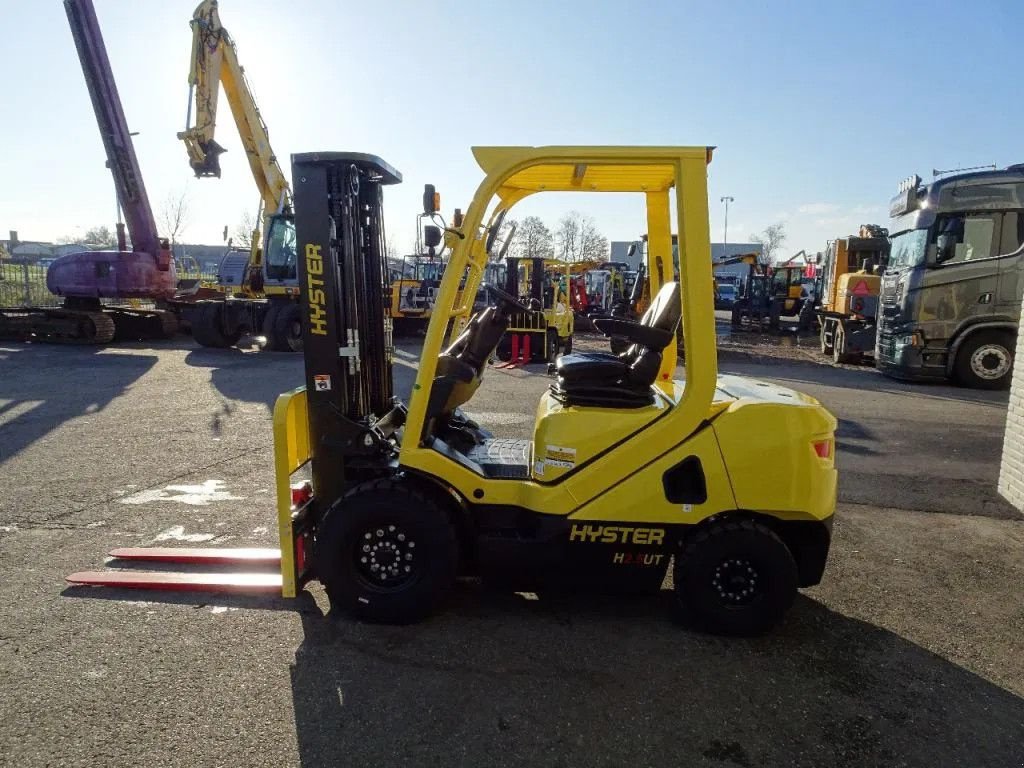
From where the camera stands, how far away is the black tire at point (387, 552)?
354cm

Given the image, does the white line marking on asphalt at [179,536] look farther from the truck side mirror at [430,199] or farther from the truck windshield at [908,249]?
the truck windshield at [908,249]

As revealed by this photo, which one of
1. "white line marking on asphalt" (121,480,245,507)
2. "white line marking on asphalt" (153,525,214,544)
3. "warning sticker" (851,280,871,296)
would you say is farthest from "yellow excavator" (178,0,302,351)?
"warning sticker" (851,280,871,296)

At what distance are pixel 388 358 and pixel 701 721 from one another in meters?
2.90

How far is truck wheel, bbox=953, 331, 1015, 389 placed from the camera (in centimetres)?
1255

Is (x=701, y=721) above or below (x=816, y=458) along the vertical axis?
below

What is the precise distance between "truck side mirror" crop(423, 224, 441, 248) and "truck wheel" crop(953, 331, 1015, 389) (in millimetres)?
13081

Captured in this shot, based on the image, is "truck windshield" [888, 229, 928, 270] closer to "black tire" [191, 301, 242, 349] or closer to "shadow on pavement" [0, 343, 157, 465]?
"shadow on pavement" [0, 343, 157, 465]

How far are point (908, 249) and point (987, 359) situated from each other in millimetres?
2664

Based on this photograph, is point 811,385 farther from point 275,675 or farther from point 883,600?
point 275,675

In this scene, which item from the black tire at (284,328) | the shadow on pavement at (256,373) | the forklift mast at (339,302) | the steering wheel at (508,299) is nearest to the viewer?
the forklift mast at (339,302)

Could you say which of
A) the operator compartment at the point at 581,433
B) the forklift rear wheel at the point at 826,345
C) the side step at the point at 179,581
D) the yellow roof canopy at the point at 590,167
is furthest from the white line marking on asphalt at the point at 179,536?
the forklift rear wheel at the point at 826,345

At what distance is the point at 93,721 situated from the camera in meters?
2.80

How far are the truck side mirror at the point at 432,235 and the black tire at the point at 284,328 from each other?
13759 millimetres

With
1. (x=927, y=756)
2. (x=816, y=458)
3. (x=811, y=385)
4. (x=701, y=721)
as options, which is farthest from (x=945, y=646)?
(x=811, y=385)
